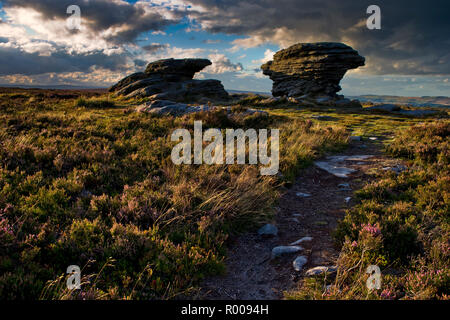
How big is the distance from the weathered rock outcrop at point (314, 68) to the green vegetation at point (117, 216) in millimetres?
42218

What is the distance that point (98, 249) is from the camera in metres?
3.93

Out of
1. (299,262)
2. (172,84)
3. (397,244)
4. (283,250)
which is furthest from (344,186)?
(172,84)

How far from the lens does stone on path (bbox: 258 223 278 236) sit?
517 cm

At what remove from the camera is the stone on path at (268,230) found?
5171 millimetres

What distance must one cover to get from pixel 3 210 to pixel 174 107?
1569 centimetres

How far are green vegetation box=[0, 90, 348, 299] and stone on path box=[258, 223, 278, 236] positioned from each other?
0.28 metres

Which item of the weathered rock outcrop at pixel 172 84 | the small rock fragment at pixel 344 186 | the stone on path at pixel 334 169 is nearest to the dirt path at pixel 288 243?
the small rock fragment at pixel 344 186

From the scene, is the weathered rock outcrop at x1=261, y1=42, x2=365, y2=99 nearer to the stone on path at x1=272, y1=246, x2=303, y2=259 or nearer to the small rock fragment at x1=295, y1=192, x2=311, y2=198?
the small rock fragment at x1=295, y1=192, x2=311, y2=198

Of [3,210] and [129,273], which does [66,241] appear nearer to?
[129,273]

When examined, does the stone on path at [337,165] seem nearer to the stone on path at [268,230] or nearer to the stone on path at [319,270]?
the stone on path at [268,230]

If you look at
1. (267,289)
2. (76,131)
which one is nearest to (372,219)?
(267,289)

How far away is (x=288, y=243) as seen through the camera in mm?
4816

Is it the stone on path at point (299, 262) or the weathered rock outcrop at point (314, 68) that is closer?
the stone on path at point (299, 262)

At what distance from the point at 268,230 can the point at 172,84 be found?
4418 cm
